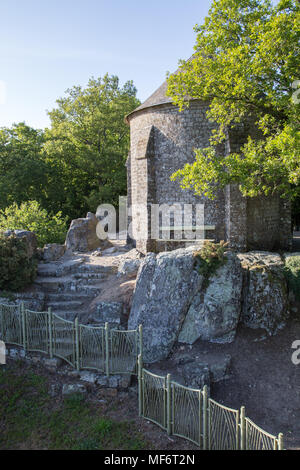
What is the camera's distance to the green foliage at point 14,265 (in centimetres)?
1190

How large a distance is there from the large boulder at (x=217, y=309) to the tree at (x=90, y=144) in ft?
59.2

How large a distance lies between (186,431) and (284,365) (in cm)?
357

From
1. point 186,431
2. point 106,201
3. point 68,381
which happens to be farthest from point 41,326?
point 106,201

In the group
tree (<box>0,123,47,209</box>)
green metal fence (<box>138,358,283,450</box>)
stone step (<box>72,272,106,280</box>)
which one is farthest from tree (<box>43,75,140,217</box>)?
green metal fence (<box>138,358,283,450</box>)

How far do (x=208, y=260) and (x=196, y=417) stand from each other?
4.58m

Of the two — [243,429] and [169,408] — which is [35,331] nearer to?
[169,408]

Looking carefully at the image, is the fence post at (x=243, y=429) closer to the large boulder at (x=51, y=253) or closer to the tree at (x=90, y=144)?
the large boulder at (x=51, y=253)

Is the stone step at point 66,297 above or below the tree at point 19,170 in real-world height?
below

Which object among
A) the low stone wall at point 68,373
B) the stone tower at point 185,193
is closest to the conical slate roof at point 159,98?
the stone tower at point 185,193

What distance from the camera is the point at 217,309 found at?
10211 mm

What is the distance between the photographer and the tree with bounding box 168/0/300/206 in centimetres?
1000

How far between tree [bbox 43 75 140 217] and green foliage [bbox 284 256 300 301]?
17853 mm

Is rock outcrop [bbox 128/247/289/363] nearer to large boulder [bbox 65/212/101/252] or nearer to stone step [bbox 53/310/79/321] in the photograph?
stone step [bbox 53/310/79/321]
